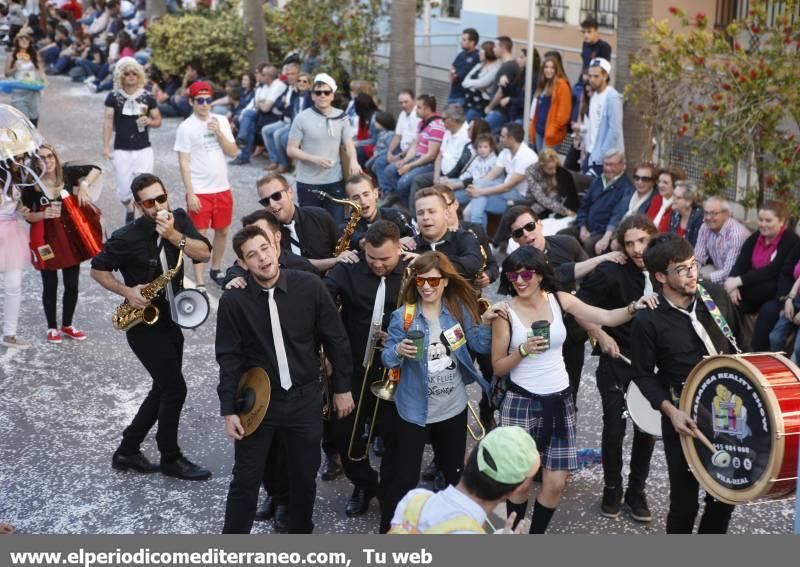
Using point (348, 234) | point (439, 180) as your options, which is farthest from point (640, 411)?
point (439, 180)

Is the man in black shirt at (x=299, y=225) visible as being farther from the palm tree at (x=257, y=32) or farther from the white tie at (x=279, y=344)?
the palm tree at (x=257, y=32)

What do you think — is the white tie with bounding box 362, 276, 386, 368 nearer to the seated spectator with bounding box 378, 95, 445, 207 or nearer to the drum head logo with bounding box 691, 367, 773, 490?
the drum head logo with bounding box 691, 367, 773, 490

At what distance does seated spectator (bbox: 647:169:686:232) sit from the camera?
33.5 feet

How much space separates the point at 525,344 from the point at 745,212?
558 centimetres

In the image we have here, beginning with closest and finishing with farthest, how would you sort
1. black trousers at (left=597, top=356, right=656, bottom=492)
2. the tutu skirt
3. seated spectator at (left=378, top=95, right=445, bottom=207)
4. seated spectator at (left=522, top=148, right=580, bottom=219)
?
black trousers at (left=597, top=356, right=656, bottom=492) < the tutu skirt < seated spectator at (left=522, top=148, right=580, bottom=219) < seated spectator at (left=378, top=95, right=445, bottom=207)

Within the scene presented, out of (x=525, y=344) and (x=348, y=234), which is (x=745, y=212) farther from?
(x=525, y=344)

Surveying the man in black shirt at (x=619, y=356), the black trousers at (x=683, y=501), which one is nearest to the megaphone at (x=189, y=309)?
the man in black shirt at (x=619, y=356)

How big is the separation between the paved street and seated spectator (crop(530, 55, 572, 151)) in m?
4.53

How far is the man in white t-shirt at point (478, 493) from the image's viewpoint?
4164mm

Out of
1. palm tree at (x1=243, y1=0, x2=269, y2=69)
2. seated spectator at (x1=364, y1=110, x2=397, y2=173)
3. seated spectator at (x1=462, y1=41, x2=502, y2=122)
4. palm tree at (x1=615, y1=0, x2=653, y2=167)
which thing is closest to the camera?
palm tree at (x1=615, y1=0, x2=653, y2=167)

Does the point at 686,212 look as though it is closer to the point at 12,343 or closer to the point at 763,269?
the point at 763,269

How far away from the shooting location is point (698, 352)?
5797mm

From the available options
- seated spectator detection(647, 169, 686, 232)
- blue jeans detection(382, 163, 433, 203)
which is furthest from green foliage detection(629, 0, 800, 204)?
blue jeans detection(382, 163, 433, 203)

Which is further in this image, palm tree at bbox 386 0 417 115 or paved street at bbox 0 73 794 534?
palm tree at bbox 386 0 417 115
